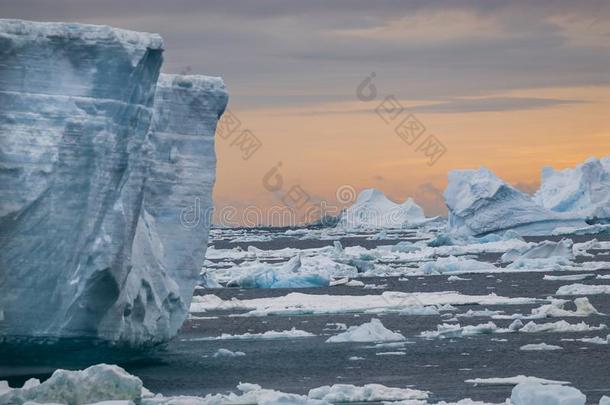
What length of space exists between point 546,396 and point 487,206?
41.3 m

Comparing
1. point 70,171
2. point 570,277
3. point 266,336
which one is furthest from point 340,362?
point 570,277

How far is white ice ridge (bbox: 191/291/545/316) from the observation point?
2702cm

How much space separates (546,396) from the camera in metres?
12.0

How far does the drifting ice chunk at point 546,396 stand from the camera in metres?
11.9

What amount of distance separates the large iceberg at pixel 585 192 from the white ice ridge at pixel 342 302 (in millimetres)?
30849

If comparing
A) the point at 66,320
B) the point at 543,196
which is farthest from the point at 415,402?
the point at 543,196

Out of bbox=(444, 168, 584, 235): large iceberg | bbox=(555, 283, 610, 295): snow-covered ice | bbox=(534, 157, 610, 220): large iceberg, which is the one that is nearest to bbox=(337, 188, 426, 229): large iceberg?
bbox=(534, 157, 610, 220): large iceberg

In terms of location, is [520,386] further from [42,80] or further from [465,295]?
[465,295]

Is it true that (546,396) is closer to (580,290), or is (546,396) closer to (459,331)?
(459,331)

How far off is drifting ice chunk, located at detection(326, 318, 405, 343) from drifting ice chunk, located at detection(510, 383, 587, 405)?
26.2 feet

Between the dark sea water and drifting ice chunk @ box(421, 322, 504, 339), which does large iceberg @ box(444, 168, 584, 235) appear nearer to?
the dark sea water

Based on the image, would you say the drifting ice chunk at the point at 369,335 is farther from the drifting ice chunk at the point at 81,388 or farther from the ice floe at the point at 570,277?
the ice floe at the point at 570,277

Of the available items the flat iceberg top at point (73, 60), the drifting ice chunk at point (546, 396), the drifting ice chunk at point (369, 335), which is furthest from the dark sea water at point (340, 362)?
the flat iceberg top at point (73, 60)

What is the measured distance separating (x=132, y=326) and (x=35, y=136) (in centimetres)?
Answer: 320
